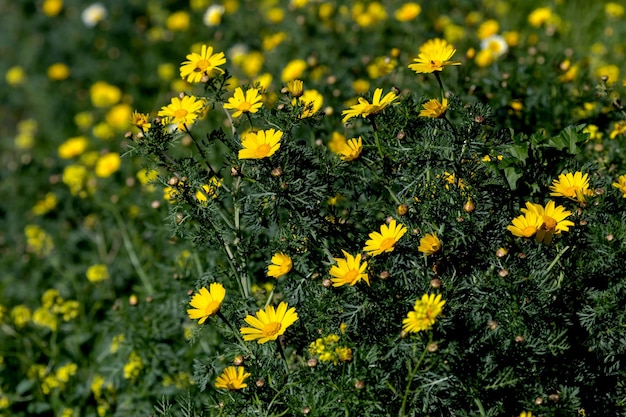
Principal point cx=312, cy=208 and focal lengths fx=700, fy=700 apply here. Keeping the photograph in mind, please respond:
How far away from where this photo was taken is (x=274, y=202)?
205 cm

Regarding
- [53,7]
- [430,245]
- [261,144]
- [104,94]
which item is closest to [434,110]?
[430,245]

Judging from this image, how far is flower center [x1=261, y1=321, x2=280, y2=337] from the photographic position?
6.54ft

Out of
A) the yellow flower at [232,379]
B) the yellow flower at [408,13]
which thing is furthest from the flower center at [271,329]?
the yellow flower at [408,13]

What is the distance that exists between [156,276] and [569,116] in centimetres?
198

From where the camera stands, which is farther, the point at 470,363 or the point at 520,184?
the point at 520,184

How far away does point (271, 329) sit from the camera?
200 cm

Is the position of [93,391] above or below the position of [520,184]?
below

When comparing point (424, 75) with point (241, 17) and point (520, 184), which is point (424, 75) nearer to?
point (520, 184)

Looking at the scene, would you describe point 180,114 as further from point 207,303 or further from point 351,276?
point 351,276

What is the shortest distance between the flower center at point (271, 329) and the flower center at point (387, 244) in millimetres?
372

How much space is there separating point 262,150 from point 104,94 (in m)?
3.54

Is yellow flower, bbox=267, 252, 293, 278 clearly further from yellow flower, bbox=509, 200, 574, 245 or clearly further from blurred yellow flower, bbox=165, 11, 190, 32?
blurred yellow flower, bbox=165, 11, 190, 32

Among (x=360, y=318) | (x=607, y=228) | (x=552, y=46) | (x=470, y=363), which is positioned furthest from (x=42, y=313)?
(x=552, y=46)

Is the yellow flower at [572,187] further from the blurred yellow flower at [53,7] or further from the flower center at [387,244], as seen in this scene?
the blurred yellow flower at [53,7]
